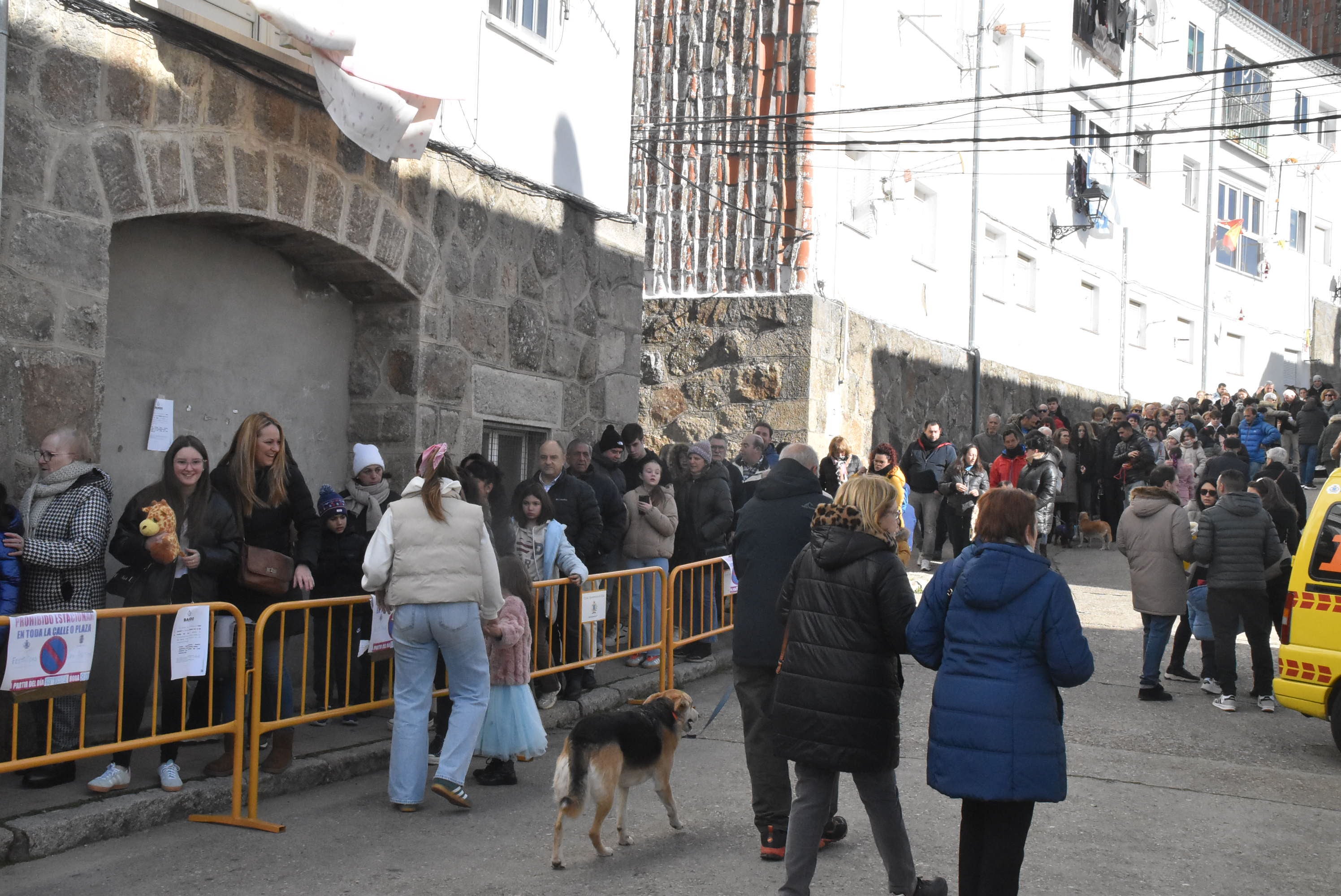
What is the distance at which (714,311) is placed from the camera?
687 inches

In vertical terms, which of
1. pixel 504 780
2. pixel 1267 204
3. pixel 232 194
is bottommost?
pixel 504 780

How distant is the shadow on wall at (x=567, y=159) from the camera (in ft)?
35.8

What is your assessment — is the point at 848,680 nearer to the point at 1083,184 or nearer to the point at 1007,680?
the point at 1007,680

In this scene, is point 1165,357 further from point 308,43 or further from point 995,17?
point 308,43

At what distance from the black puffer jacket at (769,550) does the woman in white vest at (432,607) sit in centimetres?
135

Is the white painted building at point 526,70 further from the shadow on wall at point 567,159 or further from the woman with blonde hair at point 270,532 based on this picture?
the woman with blonde hair at point 270,532

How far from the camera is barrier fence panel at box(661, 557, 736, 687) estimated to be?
976 centimetres

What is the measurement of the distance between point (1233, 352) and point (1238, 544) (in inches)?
985

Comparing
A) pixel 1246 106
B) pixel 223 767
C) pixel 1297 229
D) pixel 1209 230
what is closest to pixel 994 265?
pixel 1209 230

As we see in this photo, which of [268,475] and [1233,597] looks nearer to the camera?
[268,475]

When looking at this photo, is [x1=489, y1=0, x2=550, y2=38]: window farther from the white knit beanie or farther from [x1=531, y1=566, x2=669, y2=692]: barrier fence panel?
[x1=531, y1=566, x2=669, y2=692]: barrier fence panel

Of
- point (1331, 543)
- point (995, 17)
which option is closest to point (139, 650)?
point (1331, 543)

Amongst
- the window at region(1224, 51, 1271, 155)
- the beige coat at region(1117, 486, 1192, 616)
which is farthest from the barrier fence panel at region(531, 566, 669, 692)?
the window at region(1224, 51, 1271, 155)

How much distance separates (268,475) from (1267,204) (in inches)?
1273
